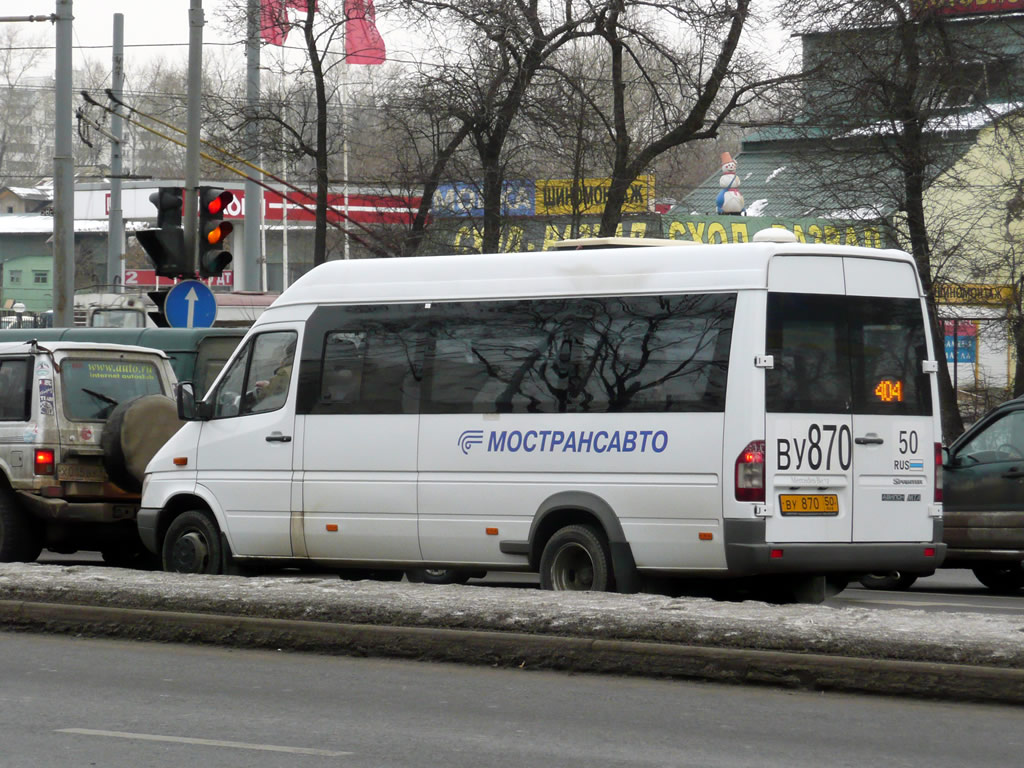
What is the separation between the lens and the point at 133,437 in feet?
44.4

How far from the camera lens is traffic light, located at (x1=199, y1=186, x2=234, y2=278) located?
16188 millimetres

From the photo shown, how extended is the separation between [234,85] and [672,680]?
3619 centimetres

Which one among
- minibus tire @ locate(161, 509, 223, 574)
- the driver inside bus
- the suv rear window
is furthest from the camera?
the suv rear window

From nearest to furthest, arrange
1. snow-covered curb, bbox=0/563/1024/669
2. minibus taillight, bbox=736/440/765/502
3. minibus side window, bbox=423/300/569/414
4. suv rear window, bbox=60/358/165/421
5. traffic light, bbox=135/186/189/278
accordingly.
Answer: snow-covered curb, bbox=0/563/1024/669 < minibus taillight, bbox=736/440/765/502 < minibus side window, bbox=423/300/569/414 < suv rear window, bbox=60/358/165/421 < traffic light, bbox=135/186/189/278

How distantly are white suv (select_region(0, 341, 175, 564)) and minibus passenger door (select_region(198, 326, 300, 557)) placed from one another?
4.11ft

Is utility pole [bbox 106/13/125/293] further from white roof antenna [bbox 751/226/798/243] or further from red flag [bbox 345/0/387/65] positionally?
white roof antenna [bbox 751/226/798/243]

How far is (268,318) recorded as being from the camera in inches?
495

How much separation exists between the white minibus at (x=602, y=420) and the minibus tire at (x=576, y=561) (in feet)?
0.05

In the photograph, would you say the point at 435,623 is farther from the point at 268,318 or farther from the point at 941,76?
the point at 941,76

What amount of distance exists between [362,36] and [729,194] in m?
18.4

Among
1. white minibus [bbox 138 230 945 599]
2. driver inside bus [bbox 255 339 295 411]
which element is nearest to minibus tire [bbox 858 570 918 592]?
white minibus [bbox 138 230 945 599]

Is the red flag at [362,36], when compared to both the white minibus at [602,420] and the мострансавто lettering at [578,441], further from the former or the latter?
the мострансавто lettering at [578,441]

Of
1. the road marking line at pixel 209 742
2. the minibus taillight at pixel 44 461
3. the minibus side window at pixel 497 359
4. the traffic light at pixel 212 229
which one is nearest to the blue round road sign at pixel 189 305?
the traffic light at pixel 212 229

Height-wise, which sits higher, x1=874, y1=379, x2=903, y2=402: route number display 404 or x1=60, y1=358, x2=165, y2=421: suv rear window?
x1=60, y1=358, x2=165, y2=421: suv rear window
